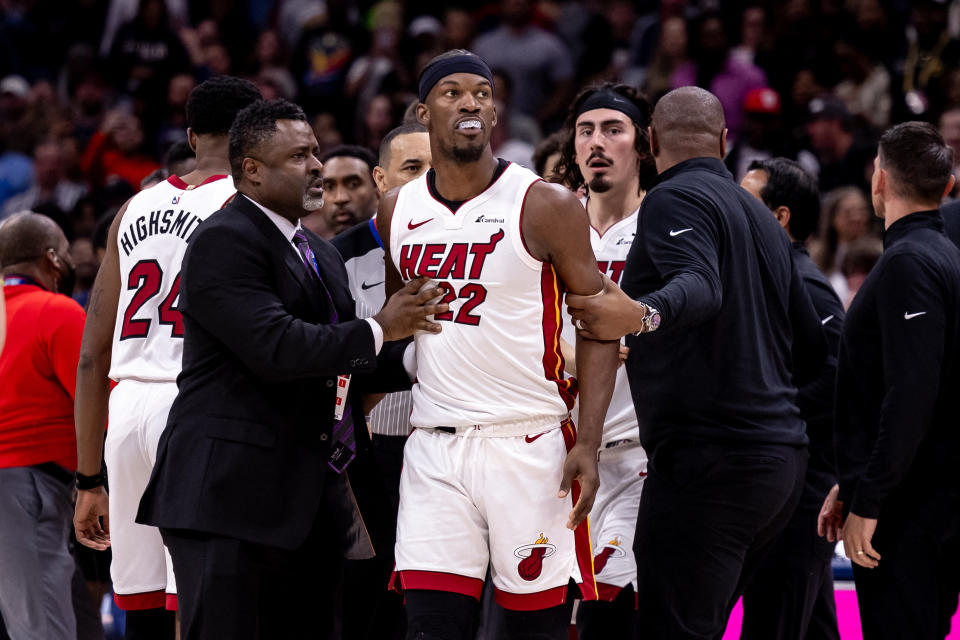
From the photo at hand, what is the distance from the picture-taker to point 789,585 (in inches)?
209

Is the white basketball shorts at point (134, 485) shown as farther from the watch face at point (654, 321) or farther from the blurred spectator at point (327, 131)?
the blurred spectator at point (327, 131)

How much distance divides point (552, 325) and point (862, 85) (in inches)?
296

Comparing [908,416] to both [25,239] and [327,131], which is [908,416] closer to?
[25,239]

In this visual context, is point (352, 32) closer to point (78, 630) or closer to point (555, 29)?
point (555, 29)

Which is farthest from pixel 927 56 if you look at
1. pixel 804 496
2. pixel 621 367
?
pixel 621 367

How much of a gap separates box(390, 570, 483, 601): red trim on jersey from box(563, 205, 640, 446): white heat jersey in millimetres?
1289

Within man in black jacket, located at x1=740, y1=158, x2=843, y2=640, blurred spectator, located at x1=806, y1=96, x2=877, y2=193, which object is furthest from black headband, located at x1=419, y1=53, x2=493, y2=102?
blurred spectator, located at x1=806, y1=96, x2=877, y2=193

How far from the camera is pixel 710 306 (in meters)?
3.96

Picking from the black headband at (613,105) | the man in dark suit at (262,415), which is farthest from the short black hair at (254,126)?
the black headband at (613,105)

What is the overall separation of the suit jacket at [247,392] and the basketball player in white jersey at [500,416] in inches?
12.8

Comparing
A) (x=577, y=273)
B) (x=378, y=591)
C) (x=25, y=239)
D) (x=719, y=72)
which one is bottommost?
(x=378, y=591)

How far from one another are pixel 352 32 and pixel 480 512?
9.83m

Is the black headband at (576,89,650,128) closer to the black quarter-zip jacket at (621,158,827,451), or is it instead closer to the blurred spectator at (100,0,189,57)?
the black quarter-zip jacket at (621,158,827,451)

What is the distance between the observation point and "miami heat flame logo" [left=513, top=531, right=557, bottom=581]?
153 inches
